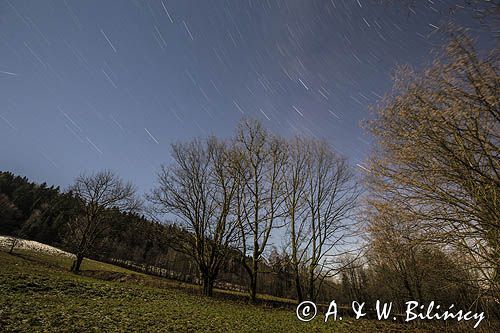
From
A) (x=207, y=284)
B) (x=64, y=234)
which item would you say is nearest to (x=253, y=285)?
(x=207, y=284)

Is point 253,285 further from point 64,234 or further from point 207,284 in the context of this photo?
point 64,234

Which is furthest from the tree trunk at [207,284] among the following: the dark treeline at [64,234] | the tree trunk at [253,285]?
the dark treeline at [64,234]

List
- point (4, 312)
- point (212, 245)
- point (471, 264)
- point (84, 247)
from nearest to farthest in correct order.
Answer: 1. point (471, 264)
2. point (4, 312)
3. point (212, 245)
4. point (84, 247)

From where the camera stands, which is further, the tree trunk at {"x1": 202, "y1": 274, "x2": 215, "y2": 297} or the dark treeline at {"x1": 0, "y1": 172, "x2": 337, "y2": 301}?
the dark treeline at {"x1": 0, "y1": 172, "x2": 337, "y2": 301}

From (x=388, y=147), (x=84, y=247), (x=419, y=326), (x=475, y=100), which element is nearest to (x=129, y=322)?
(x=388, y=147)

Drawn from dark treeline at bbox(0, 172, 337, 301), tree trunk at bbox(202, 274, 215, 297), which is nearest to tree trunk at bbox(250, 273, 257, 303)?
tree trunk at bbox(202, 274, 215, 297)

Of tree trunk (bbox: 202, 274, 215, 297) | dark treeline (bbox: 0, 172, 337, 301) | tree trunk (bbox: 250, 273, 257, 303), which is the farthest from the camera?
dark treeline (bbox: 0, 172, 337, 301)

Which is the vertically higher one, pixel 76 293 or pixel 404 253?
pixel 404 253

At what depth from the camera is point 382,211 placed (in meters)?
5.01

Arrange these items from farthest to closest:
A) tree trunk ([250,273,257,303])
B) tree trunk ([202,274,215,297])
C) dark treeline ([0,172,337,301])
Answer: dark treeline ([0,172,337,301]), tree trunk ([202,274,215,297]), tree trunk ([250,273,257,303])

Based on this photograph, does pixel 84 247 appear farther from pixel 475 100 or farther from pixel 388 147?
pixel 475 100

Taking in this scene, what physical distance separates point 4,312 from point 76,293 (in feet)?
15.7

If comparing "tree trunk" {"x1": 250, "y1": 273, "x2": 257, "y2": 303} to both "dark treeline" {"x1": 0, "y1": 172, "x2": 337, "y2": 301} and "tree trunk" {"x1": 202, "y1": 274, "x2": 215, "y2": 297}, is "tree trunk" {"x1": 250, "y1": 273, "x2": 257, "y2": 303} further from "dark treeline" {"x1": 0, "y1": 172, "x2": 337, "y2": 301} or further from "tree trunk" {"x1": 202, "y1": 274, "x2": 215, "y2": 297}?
"dark treeline" {"x1": 0, "y1": 172, "x2": 337, "y2": 301}

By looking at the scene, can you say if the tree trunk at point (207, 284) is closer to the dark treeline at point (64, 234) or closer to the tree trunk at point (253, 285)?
the tree trunk at point (253, 285)
